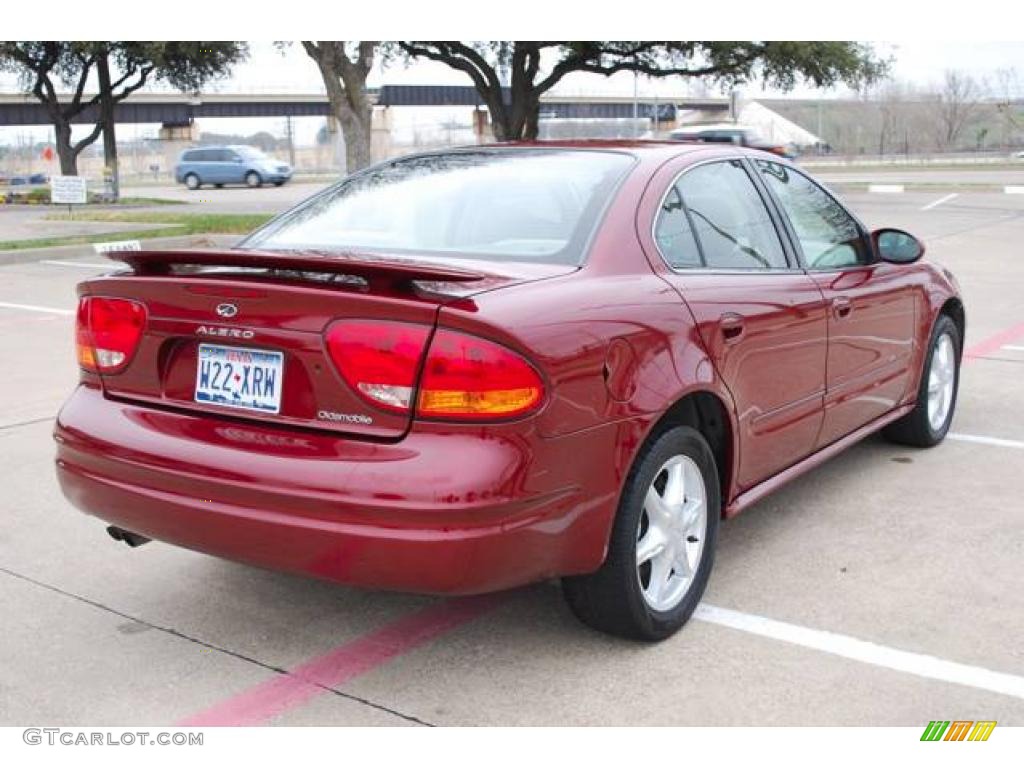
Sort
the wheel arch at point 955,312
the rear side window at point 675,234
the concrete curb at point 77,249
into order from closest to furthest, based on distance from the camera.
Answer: the rear side window at point 675,234, the wheel arch at point 955,312, the concrete curb at point 77,249

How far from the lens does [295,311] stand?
3.05 metres

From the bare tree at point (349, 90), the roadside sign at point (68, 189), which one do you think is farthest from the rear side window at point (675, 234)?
the roadside sign at point (68, 189)

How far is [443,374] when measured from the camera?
291 cm

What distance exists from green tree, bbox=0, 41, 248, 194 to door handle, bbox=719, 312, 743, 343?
30.9m

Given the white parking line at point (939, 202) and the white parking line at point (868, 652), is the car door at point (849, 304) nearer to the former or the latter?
the white parking line at point (868, 652)

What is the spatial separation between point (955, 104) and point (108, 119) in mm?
56853

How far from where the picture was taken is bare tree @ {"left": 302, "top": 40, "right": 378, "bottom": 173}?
22031 millimetres

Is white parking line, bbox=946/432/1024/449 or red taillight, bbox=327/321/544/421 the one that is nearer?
red taillight, bbox=327/321/544/421

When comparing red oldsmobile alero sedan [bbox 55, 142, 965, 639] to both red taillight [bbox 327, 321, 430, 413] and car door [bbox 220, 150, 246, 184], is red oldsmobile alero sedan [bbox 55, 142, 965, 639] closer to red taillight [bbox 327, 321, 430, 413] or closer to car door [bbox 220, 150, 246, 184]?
red taillight [bbox 327, 321, 430, 413]

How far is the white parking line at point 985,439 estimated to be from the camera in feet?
18.9

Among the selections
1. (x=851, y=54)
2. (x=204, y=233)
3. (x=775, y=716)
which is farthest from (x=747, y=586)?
(x=851, y=54)

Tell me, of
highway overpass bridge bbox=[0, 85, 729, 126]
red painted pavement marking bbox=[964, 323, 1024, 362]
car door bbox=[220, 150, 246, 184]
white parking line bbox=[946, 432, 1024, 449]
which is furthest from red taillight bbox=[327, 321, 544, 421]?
highway overpass bridge bbox=[0, 85, 729, 126]

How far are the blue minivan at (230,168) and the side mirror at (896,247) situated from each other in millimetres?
41346

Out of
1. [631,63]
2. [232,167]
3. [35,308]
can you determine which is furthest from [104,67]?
[35,308]
